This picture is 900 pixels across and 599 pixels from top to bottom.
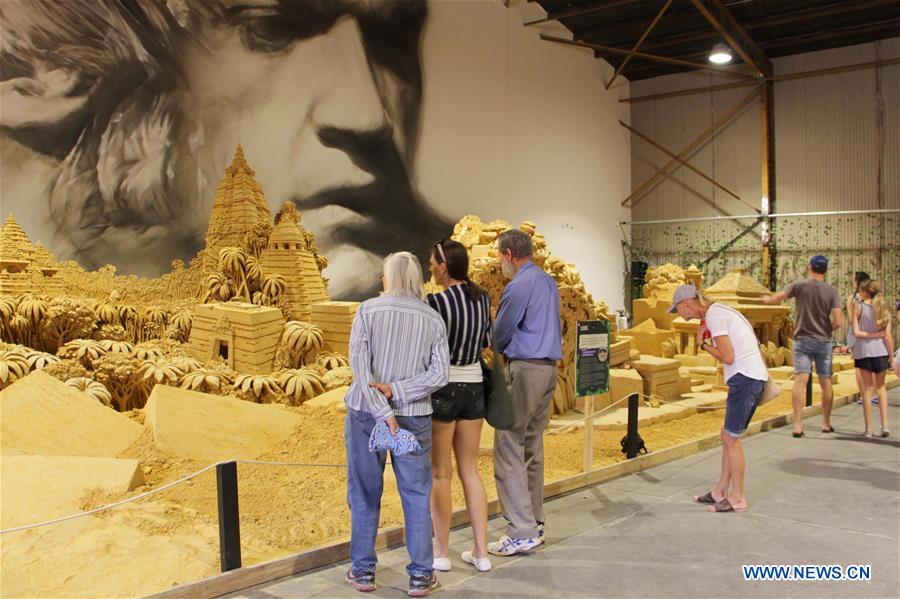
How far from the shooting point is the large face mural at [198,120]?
7.41 metres

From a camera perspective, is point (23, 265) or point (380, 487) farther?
point (23, 265)

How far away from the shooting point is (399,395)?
3436 millimetres

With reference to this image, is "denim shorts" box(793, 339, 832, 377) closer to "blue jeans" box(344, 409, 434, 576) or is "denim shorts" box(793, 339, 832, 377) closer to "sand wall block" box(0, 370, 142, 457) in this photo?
"blue jeans" box(344, 409, 434, 576)

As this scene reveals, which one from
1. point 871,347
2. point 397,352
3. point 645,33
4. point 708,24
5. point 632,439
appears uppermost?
point 708,24


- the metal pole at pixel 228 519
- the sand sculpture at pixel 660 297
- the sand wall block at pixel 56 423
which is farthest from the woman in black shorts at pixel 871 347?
the sand sculpture at pixel 660 297

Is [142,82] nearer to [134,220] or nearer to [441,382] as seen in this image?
[134,220]

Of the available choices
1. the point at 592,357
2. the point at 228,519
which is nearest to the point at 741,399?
the point at 592,357

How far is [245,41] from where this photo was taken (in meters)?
9.41

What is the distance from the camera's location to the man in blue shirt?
13.5ft

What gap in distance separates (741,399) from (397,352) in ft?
8.45

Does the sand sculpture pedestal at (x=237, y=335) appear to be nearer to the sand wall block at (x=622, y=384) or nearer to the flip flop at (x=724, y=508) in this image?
the sand wall block at (x=622, y=384)

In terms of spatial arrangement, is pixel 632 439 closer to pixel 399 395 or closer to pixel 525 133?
pixel 399 395

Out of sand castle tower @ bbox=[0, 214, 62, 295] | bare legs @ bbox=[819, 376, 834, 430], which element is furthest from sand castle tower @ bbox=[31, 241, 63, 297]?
bare legs @ bbox=[819, 376, 834, 430]

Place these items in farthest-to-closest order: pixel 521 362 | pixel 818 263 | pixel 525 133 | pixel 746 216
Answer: pixel 746 216 < pixel 525 133 < pixel 818 263 < pixel 521 362
